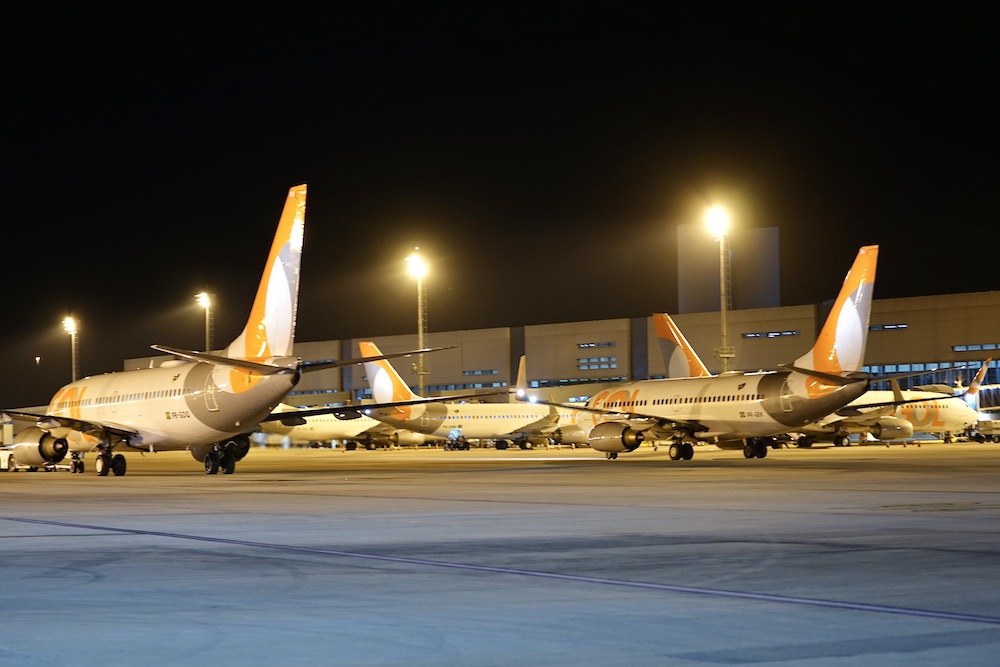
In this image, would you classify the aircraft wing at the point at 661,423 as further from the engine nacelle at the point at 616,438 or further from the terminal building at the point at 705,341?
the terminal building at the point at 705,341

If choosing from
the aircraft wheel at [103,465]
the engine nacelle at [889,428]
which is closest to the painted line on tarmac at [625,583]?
the aircraft wheel at [103,465]

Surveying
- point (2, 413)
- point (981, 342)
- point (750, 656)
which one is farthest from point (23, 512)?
point (981, 342)

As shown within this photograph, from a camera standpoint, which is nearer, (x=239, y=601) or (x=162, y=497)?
(x=239, y=601)

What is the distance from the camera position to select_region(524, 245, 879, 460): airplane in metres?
45.8

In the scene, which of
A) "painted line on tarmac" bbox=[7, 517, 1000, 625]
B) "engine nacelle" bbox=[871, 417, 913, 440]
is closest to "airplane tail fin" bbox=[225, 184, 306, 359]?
"painted line on tarmac" bbox=[7, 517, 1000, 625]

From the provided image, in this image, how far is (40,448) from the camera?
42.8m

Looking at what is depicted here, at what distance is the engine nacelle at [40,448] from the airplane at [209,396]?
0.11 ft

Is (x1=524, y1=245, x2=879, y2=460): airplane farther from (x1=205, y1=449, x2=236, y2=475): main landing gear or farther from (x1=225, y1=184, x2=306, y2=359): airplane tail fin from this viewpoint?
(x1=225, y1=184, x2=306, y2=359): airplane tail fin

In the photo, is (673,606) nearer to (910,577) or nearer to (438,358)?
(910,577)

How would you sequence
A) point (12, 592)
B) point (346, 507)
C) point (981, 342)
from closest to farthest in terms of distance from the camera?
point (12, 592) < point (346, 507) < point (981, 342)

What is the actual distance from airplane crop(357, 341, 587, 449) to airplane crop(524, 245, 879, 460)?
90.5ft

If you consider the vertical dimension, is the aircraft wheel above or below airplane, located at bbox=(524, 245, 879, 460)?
below

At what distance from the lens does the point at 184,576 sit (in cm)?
1158

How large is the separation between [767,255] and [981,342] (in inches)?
780
